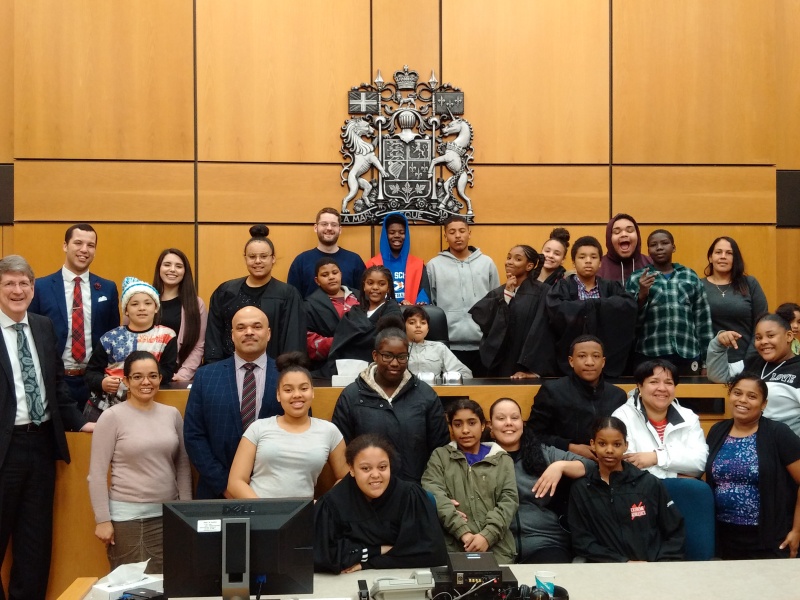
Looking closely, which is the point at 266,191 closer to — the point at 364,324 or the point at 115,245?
the point at 115,245

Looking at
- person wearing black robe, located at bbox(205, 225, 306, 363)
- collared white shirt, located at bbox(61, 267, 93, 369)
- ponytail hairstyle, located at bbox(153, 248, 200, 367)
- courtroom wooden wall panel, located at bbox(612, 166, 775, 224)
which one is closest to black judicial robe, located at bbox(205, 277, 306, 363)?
person wearing black robe, located at bbox(205, 225, 306, 363)

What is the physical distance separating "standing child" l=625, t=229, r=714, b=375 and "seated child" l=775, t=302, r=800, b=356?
0.39 m

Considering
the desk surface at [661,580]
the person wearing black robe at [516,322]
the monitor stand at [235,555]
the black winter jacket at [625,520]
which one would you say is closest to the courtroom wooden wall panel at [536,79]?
the person wearing black robe at [516,322]

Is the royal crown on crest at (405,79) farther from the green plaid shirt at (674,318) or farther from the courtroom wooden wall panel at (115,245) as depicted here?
the green plaid shirt at (674,318)

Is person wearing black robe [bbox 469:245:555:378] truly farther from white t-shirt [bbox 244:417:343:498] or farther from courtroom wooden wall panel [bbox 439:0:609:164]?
courtroom wooden wall panel [bbox 439:0:609:164]

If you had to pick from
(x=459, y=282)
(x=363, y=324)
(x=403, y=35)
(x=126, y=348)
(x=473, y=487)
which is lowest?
(x=473, y=487)

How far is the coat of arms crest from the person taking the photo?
685 centimetres

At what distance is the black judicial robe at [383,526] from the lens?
320 cm

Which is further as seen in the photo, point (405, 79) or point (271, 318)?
point (405, 79)

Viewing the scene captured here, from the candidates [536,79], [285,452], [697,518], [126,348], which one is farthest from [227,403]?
[536,79]

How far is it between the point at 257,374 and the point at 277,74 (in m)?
3.65

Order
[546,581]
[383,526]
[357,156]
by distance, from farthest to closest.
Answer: [357,156] → [383,526] → [546,581]

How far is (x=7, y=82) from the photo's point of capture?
689 cm

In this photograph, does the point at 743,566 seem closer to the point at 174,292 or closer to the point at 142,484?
the point at 142,484
